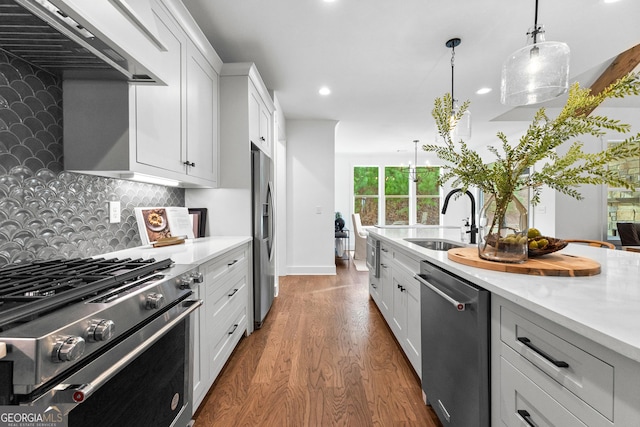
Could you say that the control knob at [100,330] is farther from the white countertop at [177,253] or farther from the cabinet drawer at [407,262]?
the cabinet drawer at [407,262]

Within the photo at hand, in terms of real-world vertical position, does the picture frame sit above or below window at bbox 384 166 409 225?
below

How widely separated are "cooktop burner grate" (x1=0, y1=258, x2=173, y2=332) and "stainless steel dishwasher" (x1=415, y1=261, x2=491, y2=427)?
1.27 meters

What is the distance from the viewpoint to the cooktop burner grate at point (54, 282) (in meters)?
0.70

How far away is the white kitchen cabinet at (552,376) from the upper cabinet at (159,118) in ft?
5.77

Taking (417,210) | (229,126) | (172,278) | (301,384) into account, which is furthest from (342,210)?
(172,278)

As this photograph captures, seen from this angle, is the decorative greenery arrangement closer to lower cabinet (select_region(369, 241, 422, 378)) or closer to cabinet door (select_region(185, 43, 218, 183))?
lower cabinet (select_region(369, 241, 422, 378))

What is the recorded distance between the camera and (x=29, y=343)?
1.97 ft

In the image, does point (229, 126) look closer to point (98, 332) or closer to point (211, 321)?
point (211, 321)

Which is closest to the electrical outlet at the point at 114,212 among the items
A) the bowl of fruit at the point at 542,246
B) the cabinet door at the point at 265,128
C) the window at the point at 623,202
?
the cabinet door at the point at 265,128

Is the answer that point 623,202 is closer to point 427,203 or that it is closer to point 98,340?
point 427,203

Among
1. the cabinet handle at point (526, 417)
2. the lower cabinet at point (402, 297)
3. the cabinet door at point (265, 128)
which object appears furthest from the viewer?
the cabinet door at point (265, 128)

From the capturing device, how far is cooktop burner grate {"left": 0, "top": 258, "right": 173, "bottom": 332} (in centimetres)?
70

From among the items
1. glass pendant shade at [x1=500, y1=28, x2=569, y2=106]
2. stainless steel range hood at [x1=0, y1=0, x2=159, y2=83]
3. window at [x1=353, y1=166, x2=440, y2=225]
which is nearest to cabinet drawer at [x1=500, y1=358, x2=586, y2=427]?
glass pendant shade at [x1=500, y1=28, x2=569, y2=106]

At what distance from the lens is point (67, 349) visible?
0.65m
